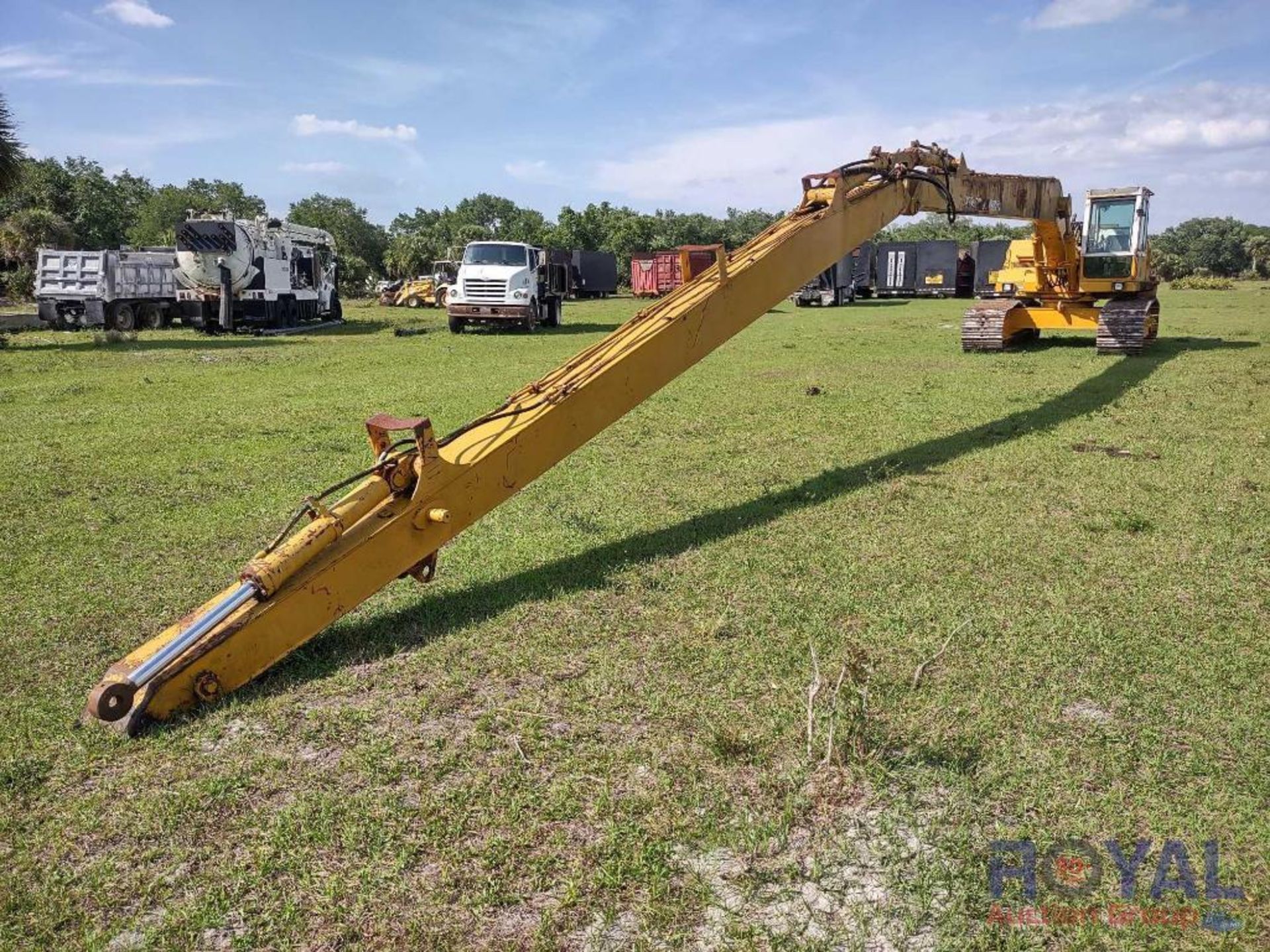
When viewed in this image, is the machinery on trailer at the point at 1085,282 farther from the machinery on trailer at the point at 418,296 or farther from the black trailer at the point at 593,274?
the black trailer at the point at 593,274

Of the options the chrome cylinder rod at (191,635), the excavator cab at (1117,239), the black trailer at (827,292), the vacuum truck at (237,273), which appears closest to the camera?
the chrome cylinder rod at (191,635)

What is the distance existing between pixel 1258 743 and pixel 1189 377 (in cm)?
1166

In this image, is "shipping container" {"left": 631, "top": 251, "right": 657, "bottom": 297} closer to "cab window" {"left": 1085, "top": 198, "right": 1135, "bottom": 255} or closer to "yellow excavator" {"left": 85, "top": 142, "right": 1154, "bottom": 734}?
"cab window" {"left": 1085, "top": 198, "right": 1135, "bottom": 255}

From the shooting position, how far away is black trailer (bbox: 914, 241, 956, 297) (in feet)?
140

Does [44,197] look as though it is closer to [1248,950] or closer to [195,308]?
[195,308]

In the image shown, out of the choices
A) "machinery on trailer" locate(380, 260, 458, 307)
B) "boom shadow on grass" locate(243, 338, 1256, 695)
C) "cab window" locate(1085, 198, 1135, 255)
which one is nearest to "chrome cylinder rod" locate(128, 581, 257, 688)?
"boom shadow on grass" locate(243, 338, 1256, 695)

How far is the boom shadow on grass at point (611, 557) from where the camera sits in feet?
15.3

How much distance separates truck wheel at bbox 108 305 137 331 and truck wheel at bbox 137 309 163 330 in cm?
50

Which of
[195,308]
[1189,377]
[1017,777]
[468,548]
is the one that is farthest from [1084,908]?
[195,308]

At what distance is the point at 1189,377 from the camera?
44.4ft

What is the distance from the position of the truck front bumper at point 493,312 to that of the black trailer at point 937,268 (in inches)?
991

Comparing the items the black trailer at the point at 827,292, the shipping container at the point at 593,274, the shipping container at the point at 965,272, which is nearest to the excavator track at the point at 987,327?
the black trailer at the point at 827,292

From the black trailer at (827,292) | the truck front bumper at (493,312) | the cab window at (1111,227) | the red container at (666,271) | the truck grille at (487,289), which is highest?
the red container at (666,271)

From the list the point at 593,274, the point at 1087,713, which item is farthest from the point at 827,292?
the point at 1087,713
